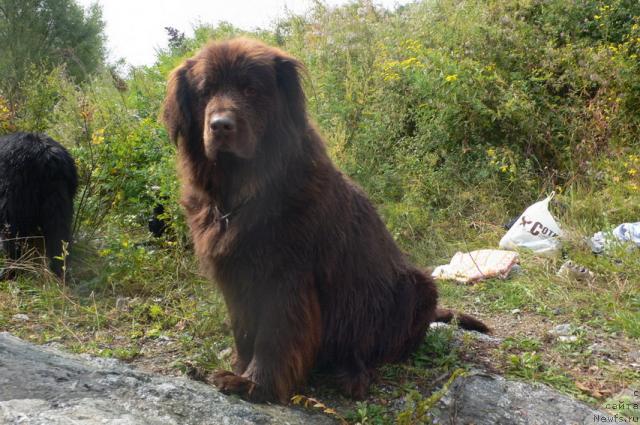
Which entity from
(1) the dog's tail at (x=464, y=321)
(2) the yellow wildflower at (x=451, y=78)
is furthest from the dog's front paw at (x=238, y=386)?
(2) the yellow wildflower at (x=451, y=78)

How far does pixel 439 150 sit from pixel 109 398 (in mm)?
5410

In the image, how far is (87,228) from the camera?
5.58 m

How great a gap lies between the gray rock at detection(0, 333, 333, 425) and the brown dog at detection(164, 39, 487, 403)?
19 cm

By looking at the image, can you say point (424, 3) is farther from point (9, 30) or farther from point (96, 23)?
point (96, 23)

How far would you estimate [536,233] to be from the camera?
5.39 meters

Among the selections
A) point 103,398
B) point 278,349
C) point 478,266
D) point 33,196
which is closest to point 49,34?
point 33,196

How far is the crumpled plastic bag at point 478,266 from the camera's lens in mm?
4953

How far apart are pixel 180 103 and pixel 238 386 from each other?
151 cm

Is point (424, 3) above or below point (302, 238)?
above

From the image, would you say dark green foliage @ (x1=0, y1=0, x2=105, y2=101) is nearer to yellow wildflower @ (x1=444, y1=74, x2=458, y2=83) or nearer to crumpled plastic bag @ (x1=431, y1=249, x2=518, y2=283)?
yellow wildflower @ (x1=444, y1=74, x2=458, y2=83)

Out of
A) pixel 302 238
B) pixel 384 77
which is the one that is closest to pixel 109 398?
pixel 302 238

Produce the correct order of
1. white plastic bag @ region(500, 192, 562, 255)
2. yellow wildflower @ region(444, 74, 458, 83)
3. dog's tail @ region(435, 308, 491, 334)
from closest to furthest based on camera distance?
dog's tail @ region(435, 308, 491, 334), white plastic bag @ region(500, 192, 562, 255), yellow wildflower @ region(444, 74, 458, 83)

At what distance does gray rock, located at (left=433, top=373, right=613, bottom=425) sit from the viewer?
2.75 m

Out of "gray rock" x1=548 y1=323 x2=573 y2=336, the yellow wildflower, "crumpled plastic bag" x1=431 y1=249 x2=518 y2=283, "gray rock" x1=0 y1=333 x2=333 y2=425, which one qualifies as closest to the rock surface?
"gray rock" x1=0 y1=333 x2=333 y2=425
